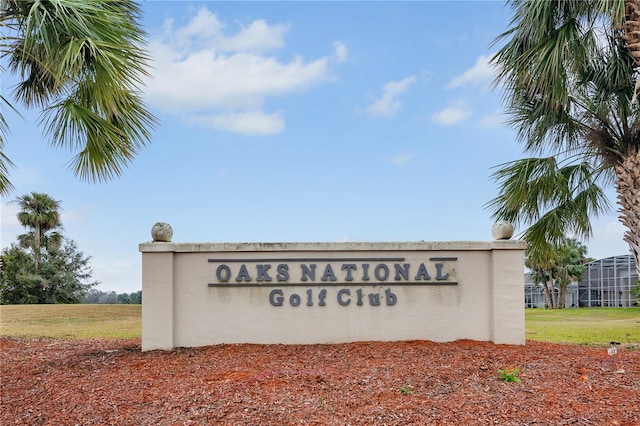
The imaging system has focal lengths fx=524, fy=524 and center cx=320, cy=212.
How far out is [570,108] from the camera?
37.2 ft

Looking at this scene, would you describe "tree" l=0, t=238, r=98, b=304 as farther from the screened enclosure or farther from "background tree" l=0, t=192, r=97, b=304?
the screened enclosure

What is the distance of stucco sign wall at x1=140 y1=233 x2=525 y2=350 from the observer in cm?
921

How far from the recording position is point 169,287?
9125 mm

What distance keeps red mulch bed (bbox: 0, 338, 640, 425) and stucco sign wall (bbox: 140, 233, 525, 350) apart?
0.49 metres

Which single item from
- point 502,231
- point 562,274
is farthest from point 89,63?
point 562,274

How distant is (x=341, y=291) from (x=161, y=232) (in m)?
3.34

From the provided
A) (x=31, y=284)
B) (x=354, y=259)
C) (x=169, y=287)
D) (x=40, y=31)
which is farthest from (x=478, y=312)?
(x=31, y=284)

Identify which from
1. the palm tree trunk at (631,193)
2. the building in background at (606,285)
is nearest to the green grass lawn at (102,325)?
the palm tree trunk at (631,193)

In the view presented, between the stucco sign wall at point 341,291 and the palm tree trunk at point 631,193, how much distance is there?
3.38 metres

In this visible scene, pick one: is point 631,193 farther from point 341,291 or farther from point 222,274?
point 222,274

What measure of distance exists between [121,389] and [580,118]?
10428 mm

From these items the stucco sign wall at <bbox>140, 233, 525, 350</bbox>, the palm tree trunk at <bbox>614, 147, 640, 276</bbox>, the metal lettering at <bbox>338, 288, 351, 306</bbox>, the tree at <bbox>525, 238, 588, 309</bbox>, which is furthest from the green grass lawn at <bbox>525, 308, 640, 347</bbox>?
the tree at <bbox>525, 238, 588, 309</bbox>

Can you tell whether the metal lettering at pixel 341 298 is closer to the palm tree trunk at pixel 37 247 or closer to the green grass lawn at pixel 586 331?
the green grass lawn at pixel 586 331

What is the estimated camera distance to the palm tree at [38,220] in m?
32.3
